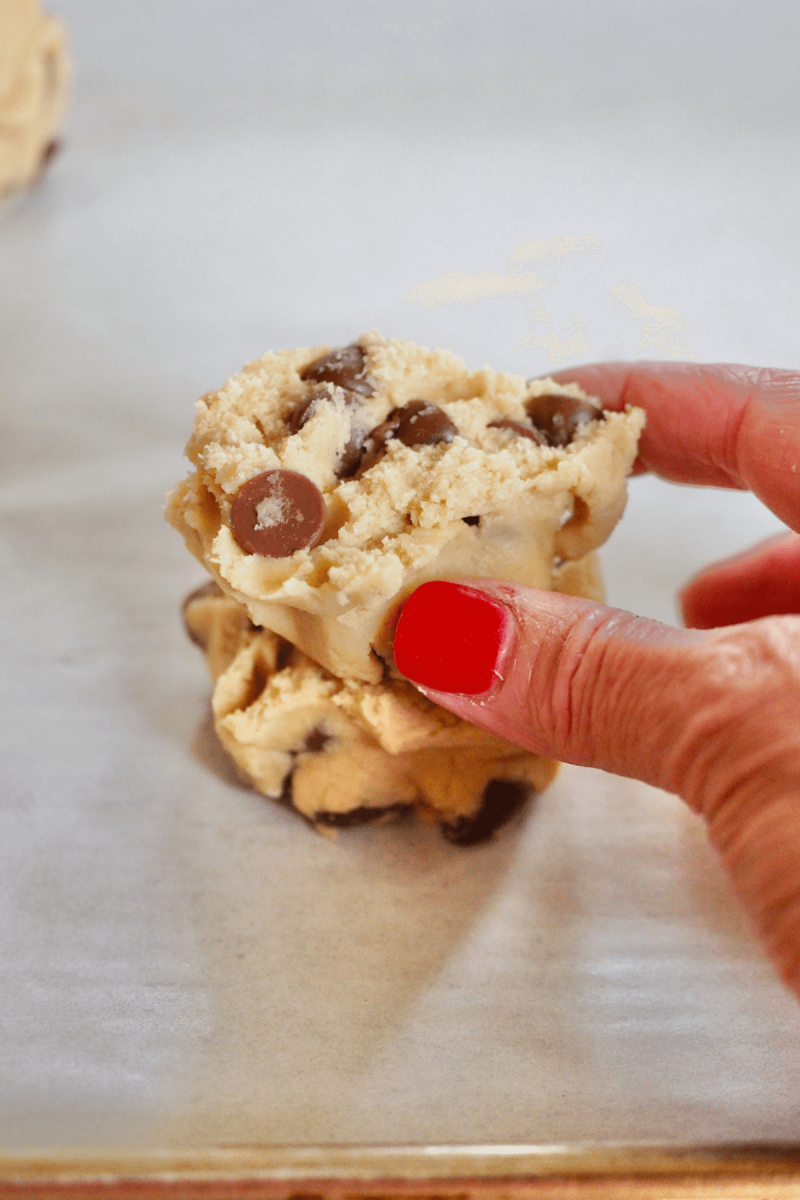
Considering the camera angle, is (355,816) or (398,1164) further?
(355,816)

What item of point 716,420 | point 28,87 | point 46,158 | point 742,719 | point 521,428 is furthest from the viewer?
point 46,158

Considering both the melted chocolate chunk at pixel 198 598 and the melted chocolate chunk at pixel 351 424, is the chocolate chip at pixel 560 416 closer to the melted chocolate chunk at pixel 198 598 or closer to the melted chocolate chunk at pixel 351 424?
the melted chocolate chunk at pixel 351 424

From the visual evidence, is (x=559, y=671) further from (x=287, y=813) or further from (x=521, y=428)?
(x=287, y=813)

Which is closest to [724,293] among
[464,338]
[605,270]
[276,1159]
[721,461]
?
[605,270]

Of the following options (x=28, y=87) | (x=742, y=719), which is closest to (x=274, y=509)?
(x=742, y=719)

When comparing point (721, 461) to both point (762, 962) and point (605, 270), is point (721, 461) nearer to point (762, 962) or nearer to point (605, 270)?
point (762, 962)
